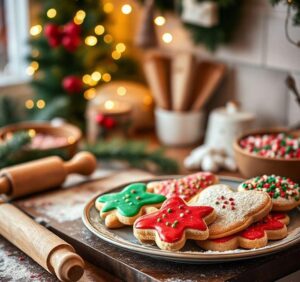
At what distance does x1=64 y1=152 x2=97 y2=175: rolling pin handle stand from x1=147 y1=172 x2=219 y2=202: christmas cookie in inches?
10.1

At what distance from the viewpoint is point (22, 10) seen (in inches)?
87.7

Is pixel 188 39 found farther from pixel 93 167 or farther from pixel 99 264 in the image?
pixel 99 264

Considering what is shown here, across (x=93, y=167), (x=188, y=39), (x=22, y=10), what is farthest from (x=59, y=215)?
(x=22, y=10)

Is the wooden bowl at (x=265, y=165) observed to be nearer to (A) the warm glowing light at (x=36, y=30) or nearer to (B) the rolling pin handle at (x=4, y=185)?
(B) the rolling pin handle at (x=4, y=185)

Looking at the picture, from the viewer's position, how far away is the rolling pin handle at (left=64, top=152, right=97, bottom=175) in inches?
55.9

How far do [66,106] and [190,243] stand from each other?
3.21ft

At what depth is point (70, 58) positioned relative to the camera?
2.09 metres

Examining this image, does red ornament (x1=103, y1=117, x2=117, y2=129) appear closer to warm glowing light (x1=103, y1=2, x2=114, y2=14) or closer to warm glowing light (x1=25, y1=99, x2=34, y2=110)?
warm glowing light (x1=25, y1=99, x2=34, y2=110)

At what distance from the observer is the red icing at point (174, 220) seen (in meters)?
0.97

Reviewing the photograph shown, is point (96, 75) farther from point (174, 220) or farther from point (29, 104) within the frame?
point (174, 220)

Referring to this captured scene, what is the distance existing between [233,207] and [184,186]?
0.16 metres

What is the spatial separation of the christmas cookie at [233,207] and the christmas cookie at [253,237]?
11mm

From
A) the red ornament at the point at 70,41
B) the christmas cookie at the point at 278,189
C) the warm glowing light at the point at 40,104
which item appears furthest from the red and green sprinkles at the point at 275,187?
the warm glowing light at the point at 40,104

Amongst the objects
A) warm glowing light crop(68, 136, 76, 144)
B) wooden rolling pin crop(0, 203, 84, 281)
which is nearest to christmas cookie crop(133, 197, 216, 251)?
wooden rolling pin crop(0, 203, 84, 281)
